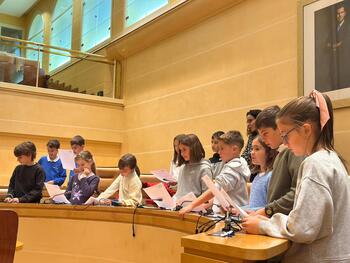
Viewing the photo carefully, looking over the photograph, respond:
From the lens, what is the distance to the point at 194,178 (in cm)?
347

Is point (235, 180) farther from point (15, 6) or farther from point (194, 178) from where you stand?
point (15, 6)

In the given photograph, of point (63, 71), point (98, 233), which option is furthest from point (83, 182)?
point (63, 71)

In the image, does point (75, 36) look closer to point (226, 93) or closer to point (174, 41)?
point (174, 41)

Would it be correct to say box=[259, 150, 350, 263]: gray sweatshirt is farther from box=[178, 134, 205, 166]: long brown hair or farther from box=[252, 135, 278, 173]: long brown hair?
box=[178, 134, 205, 166]: long brown hair

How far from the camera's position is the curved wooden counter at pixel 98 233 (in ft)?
10.2

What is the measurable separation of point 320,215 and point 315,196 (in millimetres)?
64

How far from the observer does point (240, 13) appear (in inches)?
252

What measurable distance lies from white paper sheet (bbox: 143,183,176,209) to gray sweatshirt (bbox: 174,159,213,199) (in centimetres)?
32

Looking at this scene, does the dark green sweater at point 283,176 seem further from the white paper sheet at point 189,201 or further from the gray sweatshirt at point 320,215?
the white paper sheet at point 189,201

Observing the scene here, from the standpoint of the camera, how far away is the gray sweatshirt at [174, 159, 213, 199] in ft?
11.3

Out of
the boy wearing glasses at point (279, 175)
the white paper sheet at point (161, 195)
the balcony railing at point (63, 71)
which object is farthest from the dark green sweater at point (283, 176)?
the balcony railing at point (63, 71)

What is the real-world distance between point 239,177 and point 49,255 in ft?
6.92

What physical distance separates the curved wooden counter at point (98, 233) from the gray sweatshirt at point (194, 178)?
1.25 feet

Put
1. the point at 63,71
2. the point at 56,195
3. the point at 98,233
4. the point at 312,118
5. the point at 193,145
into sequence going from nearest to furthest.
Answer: the point at 312,118, the point at 193,145, the point at 98,233, the point at 56,195, the point at 63,71
